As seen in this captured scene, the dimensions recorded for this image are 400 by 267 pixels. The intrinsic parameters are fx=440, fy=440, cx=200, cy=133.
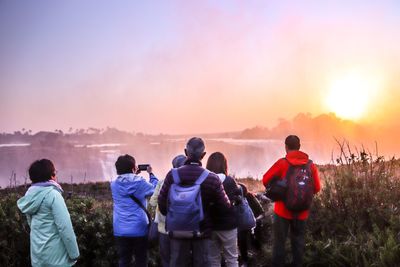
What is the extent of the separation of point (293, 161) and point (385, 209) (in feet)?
8.59

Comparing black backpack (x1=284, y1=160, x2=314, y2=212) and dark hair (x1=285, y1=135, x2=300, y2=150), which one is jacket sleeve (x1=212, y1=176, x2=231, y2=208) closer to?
black backpack (x1=284, y1=160, x2=314, y2=212)

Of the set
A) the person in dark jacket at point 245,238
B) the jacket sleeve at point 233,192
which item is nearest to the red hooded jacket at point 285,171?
the jacket sleeve at point 233,192

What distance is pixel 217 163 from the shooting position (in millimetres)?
6082

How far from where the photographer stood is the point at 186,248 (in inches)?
207

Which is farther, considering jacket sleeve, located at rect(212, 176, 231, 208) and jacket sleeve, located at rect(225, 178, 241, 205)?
jacket sleeve, located at rect(225, 178, 241, 205)

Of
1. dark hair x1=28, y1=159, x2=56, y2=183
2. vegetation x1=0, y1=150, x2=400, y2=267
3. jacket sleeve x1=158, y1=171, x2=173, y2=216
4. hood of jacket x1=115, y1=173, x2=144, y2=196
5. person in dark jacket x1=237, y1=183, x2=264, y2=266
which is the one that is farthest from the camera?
person in dark jacket x1=237, y1=183, x2=264, y2=266

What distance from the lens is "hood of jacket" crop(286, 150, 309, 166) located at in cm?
655

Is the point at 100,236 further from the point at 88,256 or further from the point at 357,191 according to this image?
the point at 357,191

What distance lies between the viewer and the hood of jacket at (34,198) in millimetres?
5043

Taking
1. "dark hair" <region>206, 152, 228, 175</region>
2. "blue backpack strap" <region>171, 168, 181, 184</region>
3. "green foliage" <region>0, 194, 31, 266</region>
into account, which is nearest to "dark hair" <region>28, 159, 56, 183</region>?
"blue backpack strap" <region>171, 168, 181, 184</region>

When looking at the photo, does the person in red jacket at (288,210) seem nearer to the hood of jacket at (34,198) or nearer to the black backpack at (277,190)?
the black backpack at (277,190)

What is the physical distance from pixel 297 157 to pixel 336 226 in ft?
7.30

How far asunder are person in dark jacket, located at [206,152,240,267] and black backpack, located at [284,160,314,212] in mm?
820

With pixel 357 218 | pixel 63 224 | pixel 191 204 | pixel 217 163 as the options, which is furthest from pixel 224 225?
pixel 357 218
